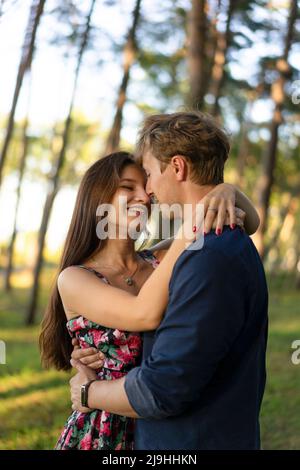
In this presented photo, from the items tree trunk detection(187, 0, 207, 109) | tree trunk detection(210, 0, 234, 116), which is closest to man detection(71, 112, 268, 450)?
tree trunk detection(187, 0, 207, 109)

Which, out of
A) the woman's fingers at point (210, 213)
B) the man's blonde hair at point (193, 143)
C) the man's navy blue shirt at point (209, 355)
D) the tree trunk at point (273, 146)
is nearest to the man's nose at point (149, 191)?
the man's blonde hair at point (193, 143)

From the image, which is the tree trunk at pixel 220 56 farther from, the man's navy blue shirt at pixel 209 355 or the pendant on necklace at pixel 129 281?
the man's navy blue shirt at pixel 209 355

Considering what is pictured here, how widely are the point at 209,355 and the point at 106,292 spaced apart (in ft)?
1.80

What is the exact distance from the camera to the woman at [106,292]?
229cm

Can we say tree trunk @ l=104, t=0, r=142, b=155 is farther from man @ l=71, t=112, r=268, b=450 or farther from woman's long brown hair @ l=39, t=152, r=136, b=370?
man @ l=71, t=112, r=268, b=450

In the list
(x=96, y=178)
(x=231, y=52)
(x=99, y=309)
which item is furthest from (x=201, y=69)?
(x=231, y=52)

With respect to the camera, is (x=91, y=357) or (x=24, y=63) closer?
(x=91, y=357)

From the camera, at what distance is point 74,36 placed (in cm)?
1468

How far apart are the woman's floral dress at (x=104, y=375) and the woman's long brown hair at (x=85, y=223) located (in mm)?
196

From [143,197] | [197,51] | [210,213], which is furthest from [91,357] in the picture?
[197,51]

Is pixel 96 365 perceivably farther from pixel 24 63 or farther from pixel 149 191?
pixel 24 63

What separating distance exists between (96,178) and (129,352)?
2.46ft

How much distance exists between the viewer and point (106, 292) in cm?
244
